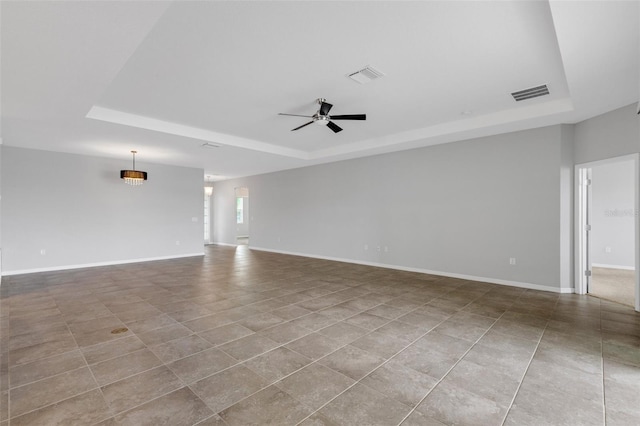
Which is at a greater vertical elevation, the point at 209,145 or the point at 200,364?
the point at 209,145

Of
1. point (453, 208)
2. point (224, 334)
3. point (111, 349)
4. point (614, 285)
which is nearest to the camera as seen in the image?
point (111, 349)

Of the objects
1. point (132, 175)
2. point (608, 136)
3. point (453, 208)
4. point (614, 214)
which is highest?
point (608, 136)

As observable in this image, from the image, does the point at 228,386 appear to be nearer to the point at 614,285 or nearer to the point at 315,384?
the point at 315,384

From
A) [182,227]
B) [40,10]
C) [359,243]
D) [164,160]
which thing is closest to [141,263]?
[182,227]

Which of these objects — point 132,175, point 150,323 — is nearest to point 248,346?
point 150,323

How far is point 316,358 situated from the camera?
2.61 meters

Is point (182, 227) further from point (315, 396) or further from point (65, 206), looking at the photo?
point (315, 396)

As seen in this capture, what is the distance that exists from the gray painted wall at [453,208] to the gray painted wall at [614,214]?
9.78 ft

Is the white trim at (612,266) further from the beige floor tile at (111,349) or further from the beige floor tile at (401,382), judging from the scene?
the beige floor tile at (111,349)

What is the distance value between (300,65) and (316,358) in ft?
10.1

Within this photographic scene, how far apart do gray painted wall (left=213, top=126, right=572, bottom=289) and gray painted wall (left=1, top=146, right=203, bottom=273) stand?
3776 millimetres

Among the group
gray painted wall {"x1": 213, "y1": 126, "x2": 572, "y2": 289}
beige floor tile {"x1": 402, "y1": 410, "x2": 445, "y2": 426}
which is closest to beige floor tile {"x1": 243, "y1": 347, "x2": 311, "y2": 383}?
beige floor tile {"x1": 402, "y1": 410, "x2": 445, "y2": 426}

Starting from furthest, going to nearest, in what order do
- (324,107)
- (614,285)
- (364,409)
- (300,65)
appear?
(614,285), (324,107), (300,65), (364,409)

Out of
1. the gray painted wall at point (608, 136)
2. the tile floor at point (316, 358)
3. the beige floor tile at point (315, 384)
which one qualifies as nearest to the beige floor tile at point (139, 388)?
the tile floor at point (316, 358)
